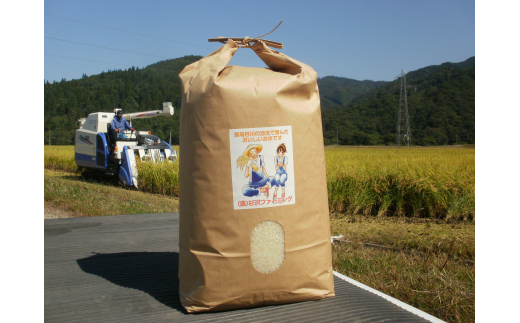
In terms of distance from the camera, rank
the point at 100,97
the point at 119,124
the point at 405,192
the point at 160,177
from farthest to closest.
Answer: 1. the point at 100,97
2. the point at 119,124
3. the point at 160,177
4. the point at 405,192

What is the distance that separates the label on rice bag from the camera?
4.81 ft

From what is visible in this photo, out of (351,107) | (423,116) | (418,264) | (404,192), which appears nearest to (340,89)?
(351,107)

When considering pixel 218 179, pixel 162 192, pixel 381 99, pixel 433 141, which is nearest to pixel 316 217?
pixel 218 179

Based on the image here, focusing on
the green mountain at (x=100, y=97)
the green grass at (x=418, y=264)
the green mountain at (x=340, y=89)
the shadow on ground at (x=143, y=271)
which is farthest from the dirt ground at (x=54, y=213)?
the green mountain at (x=340, y=89)

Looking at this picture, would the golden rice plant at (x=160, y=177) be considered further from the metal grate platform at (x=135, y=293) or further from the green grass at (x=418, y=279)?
the green grass at (x=418, y=279)

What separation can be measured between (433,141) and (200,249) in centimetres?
4798

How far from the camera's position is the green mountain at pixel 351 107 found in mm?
45469

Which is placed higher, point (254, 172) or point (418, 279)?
point (254, 172)

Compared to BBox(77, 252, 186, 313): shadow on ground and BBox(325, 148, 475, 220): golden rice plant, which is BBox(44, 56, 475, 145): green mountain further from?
BBox(77, 252, 186, 313): shadow on ground

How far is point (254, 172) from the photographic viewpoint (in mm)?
1479

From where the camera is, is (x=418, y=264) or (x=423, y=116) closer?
(x=418, y=264)

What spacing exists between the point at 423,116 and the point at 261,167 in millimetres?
53895

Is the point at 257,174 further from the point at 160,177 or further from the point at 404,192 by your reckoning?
the point at 160,177

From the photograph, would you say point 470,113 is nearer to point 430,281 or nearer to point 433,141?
point 433,141
